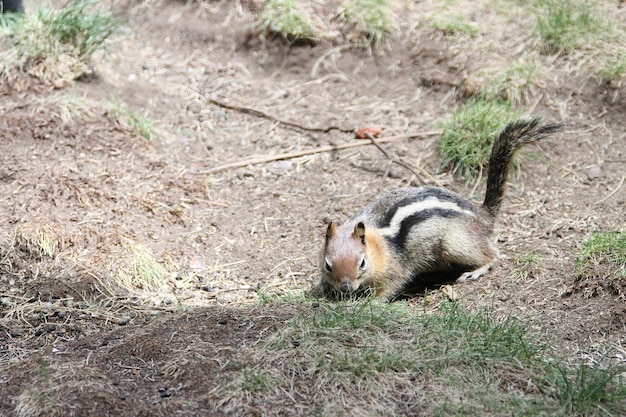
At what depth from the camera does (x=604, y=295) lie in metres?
4.46

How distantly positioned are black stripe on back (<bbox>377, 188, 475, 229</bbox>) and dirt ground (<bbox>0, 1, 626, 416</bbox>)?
445 mm

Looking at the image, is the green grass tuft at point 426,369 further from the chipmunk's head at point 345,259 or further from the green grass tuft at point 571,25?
the green grass tuft at point 571,25

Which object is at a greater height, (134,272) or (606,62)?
(606,62)

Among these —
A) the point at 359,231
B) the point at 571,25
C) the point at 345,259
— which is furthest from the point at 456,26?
the point at 345,259

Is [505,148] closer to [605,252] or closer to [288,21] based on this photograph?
[605,252]

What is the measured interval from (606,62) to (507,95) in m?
0.91

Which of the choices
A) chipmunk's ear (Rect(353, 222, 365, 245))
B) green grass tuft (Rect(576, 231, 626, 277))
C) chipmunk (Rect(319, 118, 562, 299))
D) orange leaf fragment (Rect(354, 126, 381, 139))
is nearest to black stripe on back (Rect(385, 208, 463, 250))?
chipmunk (Rect(319, 118, 562, 299))

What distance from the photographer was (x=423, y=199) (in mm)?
5137

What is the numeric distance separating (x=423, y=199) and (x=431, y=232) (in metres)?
0.22

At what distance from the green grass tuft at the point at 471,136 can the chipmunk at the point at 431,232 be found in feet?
2.62

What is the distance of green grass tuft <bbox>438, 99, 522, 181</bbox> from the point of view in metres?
6.04

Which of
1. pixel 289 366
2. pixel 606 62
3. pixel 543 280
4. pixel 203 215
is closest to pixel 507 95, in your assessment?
pixel 606 62

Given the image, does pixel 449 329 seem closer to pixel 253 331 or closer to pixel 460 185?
pixel 253 331

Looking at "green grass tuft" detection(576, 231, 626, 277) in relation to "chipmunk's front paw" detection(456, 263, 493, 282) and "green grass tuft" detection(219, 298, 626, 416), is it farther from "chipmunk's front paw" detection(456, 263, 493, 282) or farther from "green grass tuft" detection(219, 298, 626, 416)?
"green grass tuft" detection(219, 298, 626, 416)
